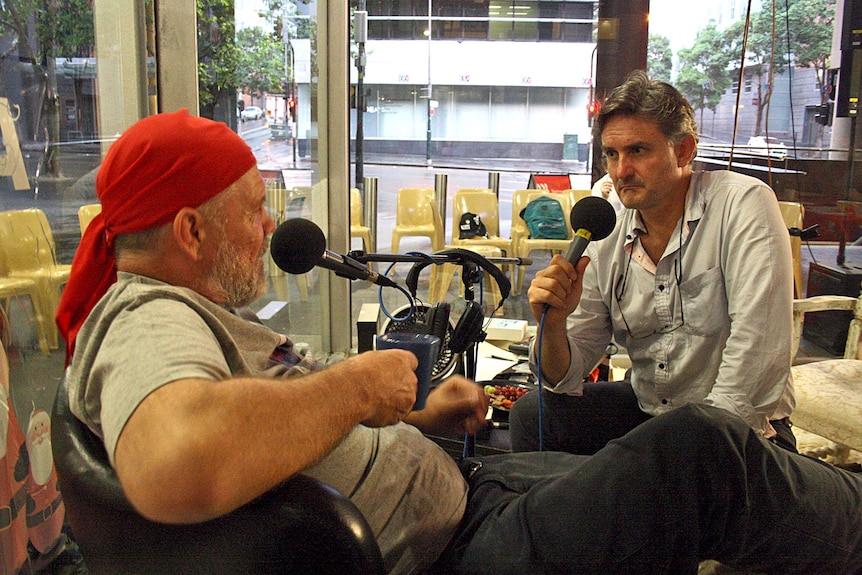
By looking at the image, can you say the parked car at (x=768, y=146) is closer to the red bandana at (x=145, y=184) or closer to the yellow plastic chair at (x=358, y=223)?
the yellow plastic chair at (x=358, y=223)

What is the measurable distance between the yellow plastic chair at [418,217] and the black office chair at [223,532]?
5365 mm

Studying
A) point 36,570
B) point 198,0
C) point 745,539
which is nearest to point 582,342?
point 745,539

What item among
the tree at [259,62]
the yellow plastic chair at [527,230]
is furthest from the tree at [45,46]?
the yellow plastic chair at [527,230]

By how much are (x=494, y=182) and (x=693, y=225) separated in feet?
17.9

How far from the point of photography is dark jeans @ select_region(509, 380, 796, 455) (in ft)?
6.31

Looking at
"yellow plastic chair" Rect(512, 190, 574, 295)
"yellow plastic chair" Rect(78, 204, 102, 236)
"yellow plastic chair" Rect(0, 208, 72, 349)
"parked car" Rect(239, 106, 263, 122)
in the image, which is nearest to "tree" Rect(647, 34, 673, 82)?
"yellow plastic chair" Rect(512, 190, 574, 295)

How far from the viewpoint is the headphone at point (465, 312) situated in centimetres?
143

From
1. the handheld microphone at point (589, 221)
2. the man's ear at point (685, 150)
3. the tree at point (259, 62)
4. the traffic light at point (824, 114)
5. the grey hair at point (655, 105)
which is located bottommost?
the handheld microphone at point (589, 221)

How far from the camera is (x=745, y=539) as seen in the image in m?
1.20

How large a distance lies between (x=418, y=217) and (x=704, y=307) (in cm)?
472

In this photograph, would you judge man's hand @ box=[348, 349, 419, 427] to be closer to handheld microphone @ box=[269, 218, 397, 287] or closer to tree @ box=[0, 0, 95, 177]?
handheld microphone @ box=[269, 218, 397, 287]

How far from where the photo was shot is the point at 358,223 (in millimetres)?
5676

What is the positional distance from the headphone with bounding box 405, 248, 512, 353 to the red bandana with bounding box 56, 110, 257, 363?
47 centimetres

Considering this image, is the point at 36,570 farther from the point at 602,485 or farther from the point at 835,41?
the point at 835,41
